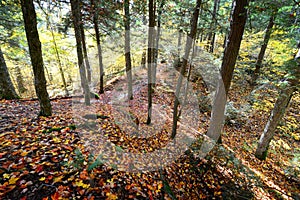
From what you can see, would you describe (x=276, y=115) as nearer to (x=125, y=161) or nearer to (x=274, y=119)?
(x=274, y=119)

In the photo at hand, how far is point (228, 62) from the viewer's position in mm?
5039

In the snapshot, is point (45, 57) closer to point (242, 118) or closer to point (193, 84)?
point (193, 84)

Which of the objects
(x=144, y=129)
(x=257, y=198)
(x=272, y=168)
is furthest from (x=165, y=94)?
(x=257, y=198)

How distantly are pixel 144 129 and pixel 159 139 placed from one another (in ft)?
2.98

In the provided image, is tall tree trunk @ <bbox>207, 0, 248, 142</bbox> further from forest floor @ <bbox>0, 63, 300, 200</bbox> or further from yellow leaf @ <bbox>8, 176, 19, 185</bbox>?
yellow leaf @ <bbox>8, 176, 19, 185</bbox>

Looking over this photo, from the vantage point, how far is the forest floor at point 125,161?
2.82 meters

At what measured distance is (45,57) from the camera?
13.8 meters

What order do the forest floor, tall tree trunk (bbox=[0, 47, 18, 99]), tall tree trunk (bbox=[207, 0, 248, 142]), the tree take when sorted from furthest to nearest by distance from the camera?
tall tree trunk (bbox=[0, 47, 18, 99]), the tree, tall tree trunk (bbox=[207, 0, 248, 142]), the forest floor

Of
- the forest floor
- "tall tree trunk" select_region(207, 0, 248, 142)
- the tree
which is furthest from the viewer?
the tree

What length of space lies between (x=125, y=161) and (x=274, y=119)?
5743 millimetres

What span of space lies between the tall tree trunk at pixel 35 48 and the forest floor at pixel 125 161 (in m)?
0.74

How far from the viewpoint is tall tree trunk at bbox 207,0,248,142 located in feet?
14.7

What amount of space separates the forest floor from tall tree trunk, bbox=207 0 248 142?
0.93m

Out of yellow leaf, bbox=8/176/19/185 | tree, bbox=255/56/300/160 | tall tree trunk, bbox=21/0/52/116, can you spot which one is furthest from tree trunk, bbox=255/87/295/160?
tall tree trunk, bbox=21/0/52/116
